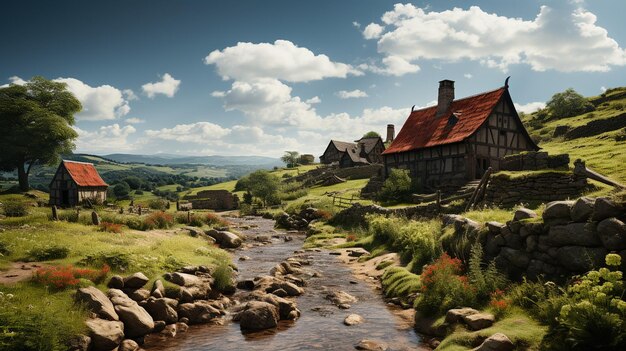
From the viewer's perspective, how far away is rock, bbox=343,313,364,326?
13.0 m

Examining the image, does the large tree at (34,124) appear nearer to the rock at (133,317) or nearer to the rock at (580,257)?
the rock at (133,317)

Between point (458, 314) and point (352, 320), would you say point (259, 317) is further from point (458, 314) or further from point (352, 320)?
point (458, 314)

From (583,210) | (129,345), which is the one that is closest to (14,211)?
(129,345)

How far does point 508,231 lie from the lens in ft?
40.4

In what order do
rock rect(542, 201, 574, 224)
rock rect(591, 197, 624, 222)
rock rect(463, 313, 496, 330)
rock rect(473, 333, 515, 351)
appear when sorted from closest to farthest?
rock rect(473, 333, 515, 351)
rock rect(591, 197, 624, 222)
rock rect(463, 313, 496, 330)
rock rect(542, 201, 574, 224)

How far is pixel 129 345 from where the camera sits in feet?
36.9

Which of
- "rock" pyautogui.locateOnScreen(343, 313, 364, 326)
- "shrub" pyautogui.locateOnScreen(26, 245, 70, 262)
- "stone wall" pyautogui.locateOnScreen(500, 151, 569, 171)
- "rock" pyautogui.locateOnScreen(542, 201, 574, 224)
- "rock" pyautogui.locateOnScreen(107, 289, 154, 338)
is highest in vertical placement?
"stone wall" pyautogui.locateOnScreen(500, 151, 569, 171)

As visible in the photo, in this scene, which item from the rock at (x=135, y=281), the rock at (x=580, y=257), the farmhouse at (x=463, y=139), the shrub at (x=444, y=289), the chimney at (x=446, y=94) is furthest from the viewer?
the chimney at (x=446, y=94)

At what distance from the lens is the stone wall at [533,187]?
2206cm

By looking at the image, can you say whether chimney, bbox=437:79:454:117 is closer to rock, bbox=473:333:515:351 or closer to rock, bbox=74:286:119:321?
rock, bbox=473:333:515:351

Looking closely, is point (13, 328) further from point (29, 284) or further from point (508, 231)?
point (508, 231)

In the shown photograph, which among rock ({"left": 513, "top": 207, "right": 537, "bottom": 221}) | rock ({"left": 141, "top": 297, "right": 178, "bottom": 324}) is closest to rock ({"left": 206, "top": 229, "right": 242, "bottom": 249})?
rock ({"left": 141, "top": 297, "right": 178, "bottom": 324})

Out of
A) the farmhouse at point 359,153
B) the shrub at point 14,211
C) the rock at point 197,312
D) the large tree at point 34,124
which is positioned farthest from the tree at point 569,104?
the large tree at point 34,124

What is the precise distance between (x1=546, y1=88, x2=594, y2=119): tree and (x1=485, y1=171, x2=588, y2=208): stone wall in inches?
2252
